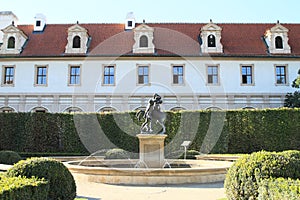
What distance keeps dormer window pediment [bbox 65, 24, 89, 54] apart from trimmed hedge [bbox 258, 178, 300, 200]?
26956 millimetres

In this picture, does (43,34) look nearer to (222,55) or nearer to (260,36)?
(222,55)

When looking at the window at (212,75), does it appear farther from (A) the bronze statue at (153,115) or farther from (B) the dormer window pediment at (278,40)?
(A) the bronze statue at (153,115)

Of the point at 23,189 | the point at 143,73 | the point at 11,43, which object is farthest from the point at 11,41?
the point at 23,189

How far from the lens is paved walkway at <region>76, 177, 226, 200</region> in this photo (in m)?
8.02

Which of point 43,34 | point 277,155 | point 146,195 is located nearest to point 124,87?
point 43,34

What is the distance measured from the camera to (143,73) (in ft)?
A: 97.8

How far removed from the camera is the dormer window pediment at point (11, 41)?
3077 centimetres

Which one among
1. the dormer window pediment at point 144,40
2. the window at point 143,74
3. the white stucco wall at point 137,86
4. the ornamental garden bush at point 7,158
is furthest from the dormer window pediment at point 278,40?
the ornamental garden bush at point 7,158

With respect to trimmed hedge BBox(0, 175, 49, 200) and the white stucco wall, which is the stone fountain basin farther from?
the white stucco wall

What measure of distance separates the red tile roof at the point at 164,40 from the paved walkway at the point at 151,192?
850 inches

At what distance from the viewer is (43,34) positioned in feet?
112

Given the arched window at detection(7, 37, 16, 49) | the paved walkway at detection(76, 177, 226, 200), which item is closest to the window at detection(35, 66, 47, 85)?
the arched window at detection(7, 37, 16, 49)

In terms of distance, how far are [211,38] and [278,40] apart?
679 centimetres

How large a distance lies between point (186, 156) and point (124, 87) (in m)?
10.6
